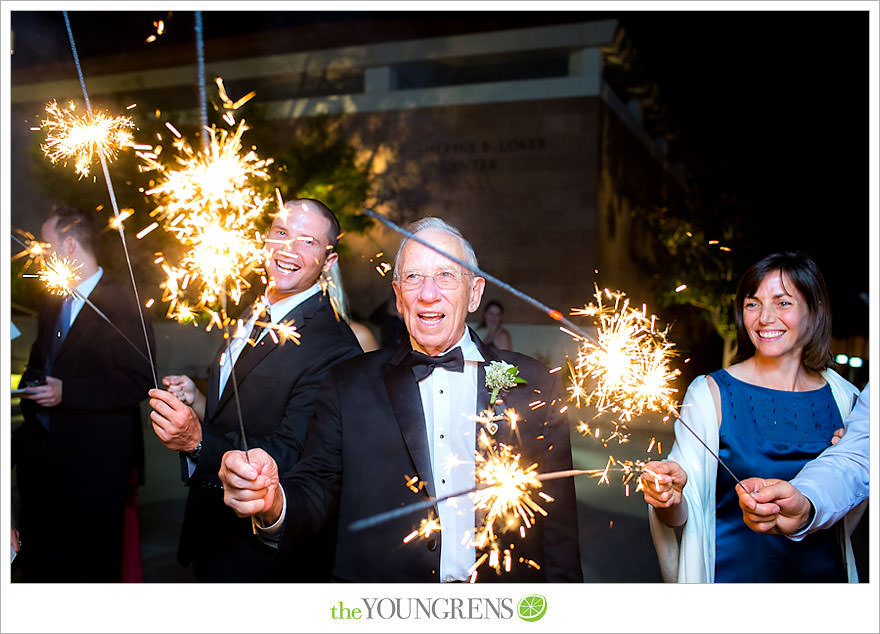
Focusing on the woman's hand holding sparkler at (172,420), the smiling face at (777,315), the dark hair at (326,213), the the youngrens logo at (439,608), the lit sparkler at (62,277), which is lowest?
the the youngrens logo at (439,608)

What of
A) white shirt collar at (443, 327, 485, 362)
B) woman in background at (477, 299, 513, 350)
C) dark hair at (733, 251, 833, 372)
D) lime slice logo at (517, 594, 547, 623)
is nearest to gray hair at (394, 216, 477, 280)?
white shirt collar at (443, 327, 485, 362)

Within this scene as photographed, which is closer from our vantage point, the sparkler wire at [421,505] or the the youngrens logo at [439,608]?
the sparkler wire at [421,505]

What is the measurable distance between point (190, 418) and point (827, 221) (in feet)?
17.4

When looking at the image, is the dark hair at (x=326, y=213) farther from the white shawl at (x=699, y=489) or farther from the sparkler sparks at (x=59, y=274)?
the white shawl at (x=699, y=489)

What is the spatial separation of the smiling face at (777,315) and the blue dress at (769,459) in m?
0.15

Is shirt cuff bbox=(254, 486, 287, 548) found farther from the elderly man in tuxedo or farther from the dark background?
the dark background

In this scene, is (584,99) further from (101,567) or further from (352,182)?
(101,567)

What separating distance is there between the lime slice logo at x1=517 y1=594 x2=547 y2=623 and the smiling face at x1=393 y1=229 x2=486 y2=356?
0.83m

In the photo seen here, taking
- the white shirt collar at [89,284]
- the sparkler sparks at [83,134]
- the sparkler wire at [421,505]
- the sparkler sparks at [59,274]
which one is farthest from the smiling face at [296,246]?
the white shirt collar at [89,284]

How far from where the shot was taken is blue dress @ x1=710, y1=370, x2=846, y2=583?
2002 mm

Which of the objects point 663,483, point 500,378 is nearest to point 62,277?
point 500,378

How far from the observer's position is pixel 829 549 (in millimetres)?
2047

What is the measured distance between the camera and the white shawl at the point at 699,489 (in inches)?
78.8

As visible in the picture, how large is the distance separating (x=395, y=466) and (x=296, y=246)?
2.49 ft
